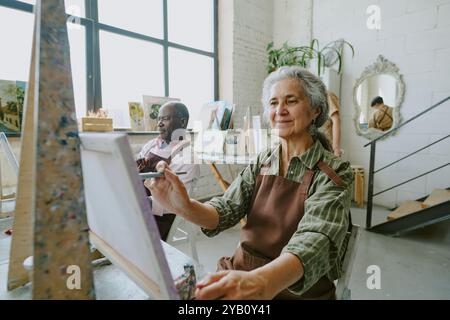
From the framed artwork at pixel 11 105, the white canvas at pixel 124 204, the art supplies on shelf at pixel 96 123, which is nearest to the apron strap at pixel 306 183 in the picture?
the white canvas at pixel 124 204

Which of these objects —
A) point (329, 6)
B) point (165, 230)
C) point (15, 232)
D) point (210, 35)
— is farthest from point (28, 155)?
point (329, 6)

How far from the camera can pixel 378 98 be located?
418 centimetres

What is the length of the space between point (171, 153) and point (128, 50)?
85.3 inches

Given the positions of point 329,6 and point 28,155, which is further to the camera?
point 329,6

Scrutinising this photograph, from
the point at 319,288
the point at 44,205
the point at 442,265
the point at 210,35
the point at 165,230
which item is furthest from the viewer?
the point at 210,35

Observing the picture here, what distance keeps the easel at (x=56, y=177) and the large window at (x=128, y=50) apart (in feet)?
8.76

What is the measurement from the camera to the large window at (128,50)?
107 inches

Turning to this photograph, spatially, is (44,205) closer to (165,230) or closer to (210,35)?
(165,230)

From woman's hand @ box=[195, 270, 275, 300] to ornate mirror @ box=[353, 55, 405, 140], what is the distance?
4214mm

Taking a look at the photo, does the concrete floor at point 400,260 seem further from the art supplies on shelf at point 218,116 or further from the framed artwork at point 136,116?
the framed artwork at point 136,116

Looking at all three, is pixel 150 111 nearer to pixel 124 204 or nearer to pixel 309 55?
pixel 309 55

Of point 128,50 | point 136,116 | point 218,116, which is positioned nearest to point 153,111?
point 136,116

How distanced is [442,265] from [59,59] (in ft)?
10.2

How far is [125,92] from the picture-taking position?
137 inches
